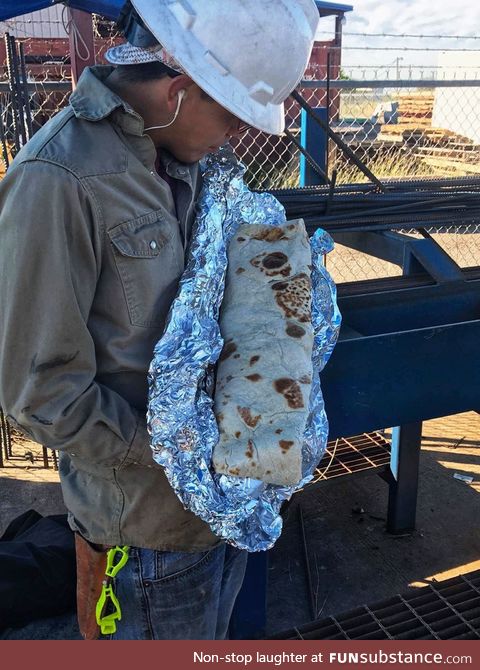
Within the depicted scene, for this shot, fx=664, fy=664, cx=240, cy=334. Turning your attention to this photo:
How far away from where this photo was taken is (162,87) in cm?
126

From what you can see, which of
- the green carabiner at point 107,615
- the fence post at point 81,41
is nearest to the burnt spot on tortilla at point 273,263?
the green carabiner at point 107,615

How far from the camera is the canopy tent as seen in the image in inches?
134

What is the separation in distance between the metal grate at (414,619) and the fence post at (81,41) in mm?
3840

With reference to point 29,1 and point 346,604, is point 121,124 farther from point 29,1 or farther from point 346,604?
point 29,1

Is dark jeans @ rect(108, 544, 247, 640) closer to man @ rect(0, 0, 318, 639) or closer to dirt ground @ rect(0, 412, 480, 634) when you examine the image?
man @ rect(0, 0, 318, 639)

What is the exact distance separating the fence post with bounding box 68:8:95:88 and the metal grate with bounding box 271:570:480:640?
12.6ft

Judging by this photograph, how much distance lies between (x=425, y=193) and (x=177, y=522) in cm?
205

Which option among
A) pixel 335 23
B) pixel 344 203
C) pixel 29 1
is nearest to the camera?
pixel 344 203

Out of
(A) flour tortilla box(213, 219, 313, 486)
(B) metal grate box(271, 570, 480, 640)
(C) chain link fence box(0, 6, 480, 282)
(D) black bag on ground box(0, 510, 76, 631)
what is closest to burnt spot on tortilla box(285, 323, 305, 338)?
(A) flour tortilla box(213, 219, 313, 486)

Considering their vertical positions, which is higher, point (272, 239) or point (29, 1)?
point (29, 1)

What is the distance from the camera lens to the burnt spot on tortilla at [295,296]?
4.69ft

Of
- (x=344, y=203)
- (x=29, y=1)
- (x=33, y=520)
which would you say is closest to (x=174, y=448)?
(x=33, y=520)

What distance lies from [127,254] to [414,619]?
5.81 ft

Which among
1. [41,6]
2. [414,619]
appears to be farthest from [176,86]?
[41,6]
